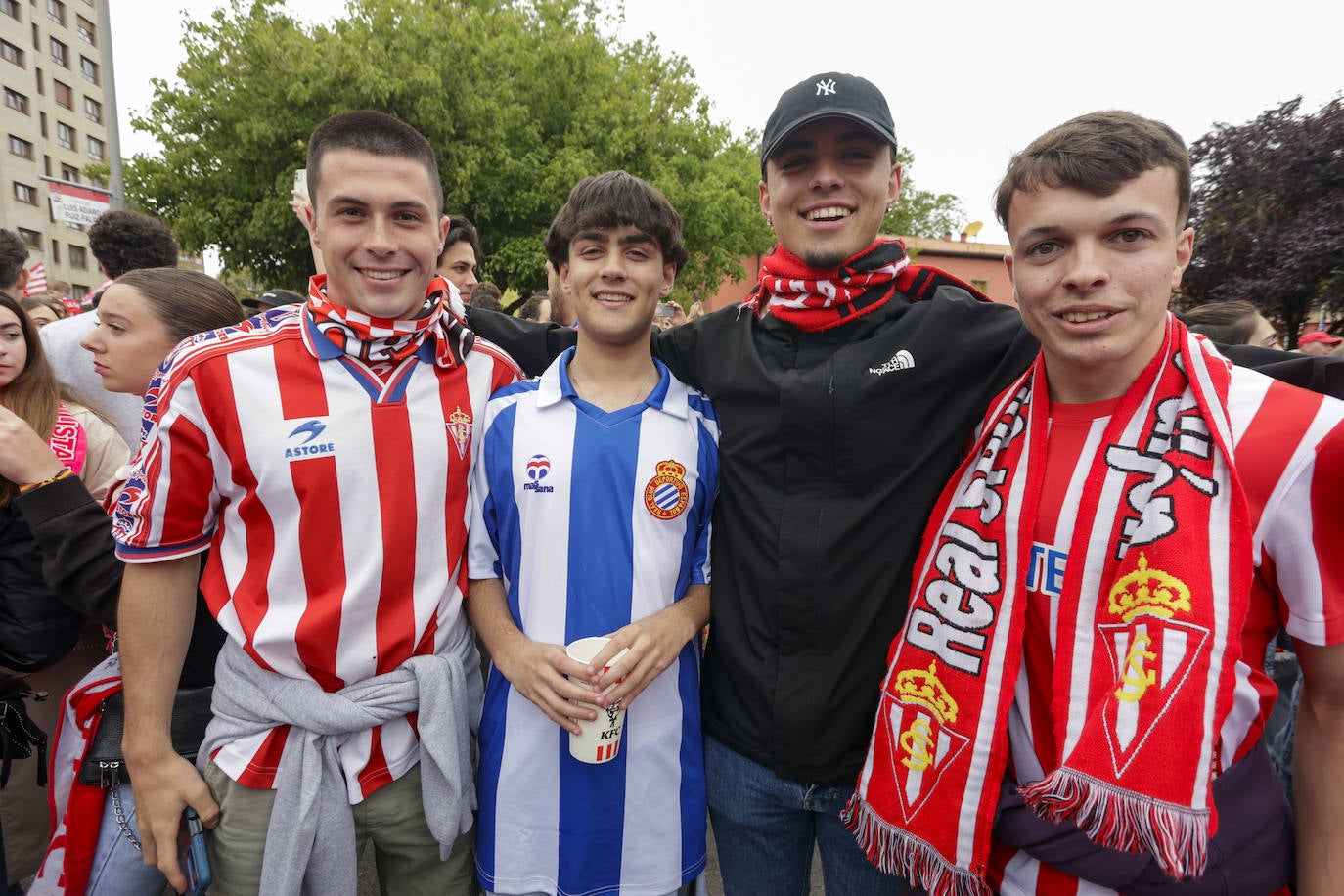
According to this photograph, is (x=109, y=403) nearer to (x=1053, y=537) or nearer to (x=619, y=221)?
(x=619, y=221)

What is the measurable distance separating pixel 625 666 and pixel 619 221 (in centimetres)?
125

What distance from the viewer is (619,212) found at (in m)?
2.04

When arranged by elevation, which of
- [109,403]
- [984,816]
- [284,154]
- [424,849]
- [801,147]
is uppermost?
[284,154]

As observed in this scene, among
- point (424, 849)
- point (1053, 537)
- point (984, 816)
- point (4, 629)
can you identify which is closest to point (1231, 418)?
point (1053, 537)

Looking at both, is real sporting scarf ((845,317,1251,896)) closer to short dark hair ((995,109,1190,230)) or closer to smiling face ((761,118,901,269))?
short dark hair ((995,109,1190,230))

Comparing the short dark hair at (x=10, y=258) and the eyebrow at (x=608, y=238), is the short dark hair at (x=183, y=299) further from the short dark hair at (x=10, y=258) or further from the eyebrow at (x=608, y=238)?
the short dark hair at (x=10, y=258)

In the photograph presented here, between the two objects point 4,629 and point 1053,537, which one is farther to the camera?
point 4,629

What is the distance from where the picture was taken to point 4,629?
202 cm

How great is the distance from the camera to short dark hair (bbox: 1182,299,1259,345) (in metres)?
3.94

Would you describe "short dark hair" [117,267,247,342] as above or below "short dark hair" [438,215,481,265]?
below

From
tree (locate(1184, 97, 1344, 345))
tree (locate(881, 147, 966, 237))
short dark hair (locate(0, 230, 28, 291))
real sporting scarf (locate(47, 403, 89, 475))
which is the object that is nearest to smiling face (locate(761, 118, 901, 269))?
real sporting scarf (locate(47, 403, 89, 475))

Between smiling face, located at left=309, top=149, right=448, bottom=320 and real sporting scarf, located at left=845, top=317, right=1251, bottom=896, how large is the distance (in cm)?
157

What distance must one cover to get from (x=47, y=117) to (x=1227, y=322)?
45384 mm

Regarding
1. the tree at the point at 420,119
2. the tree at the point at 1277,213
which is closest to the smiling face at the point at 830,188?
the tree at the point at 1277,213
